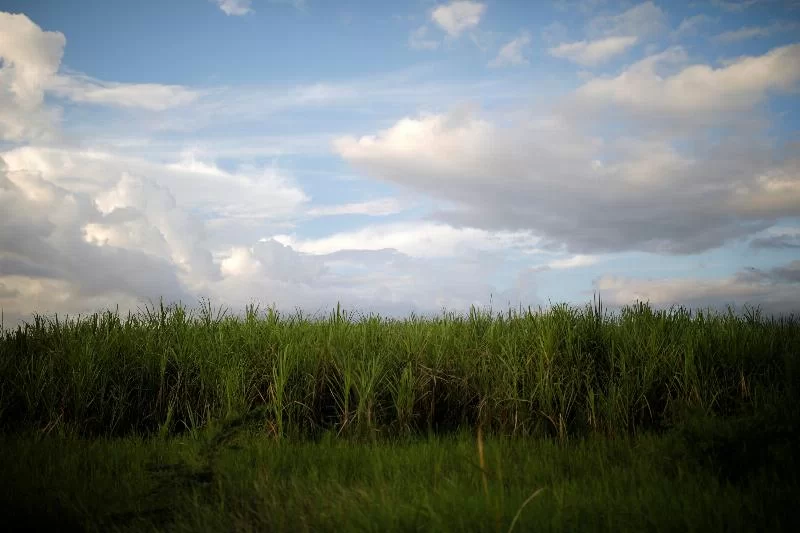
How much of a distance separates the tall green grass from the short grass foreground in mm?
32

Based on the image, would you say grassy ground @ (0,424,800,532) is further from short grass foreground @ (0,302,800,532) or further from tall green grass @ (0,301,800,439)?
tall green grass @ (0,301,800,439)

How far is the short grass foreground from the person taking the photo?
3494 mm

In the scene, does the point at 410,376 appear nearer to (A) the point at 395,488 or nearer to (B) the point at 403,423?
(B) the point at 403,423

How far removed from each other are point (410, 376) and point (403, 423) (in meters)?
0.49

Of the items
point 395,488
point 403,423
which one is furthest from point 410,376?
point 395,488

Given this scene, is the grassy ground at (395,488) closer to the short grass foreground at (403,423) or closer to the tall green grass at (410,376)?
the short grass foreground at (403,423)

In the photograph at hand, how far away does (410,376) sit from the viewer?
637 centimetres

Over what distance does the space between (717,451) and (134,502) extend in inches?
157

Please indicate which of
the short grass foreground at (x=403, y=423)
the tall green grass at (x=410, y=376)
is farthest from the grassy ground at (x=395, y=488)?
the tall green grass at (x=410, y=376)

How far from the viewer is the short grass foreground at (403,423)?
349 cm

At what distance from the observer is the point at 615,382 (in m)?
6.50

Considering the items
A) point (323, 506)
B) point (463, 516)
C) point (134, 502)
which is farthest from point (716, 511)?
point (134, 502)

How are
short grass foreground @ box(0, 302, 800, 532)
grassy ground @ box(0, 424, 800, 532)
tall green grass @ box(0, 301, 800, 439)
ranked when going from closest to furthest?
1. grassy ground @ box(0, 424, 800, 532)
2. short grass foreground @ box(0, 302, 800, 532)
3. tall green grass @ box(0, 301, 800, 439)

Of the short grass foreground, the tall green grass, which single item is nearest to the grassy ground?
the short grass foreground
